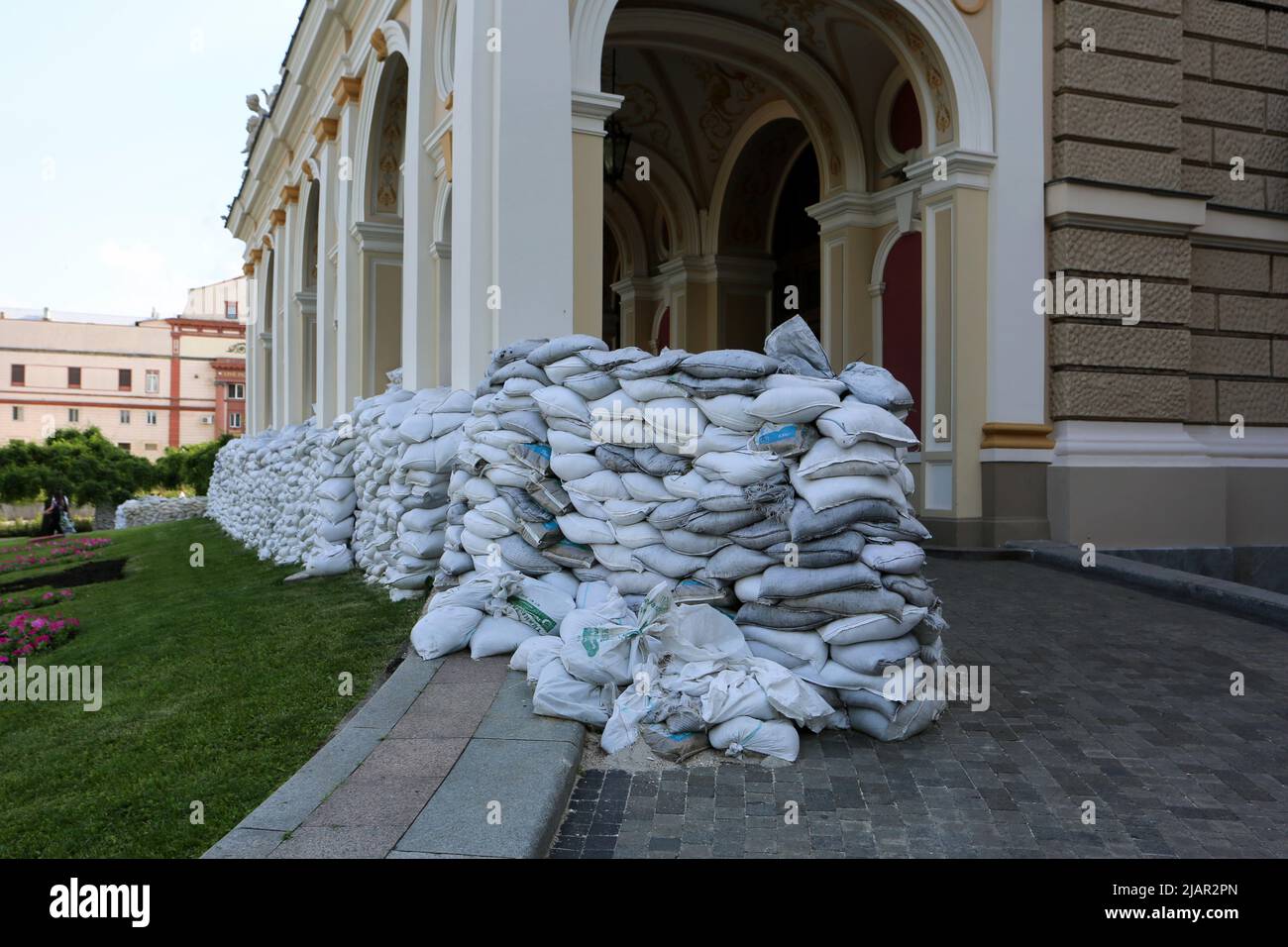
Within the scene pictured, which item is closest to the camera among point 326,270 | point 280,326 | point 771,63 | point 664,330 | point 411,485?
point 411,485

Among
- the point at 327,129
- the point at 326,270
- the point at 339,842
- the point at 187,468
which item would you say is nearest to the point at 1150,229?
the point at 339,842

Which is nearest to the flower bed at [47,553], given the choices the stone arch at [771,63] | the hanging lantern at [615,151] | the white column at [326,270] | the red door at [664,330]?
the white column at [326,270]

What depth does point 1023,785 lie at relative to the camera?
3.38m

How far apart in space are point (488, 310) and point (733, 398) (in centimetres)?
348

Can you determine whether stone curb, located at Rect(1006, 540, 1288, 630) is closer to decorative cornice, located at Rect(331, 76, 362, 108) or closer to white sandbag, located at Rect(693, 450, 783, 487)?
white sandbag, located at Rect(693, 450, 783, 487)

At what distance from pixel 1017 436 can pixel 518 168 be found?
489 cm

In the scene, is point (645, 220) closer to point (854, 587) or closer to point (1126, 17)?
point (1126, 17)

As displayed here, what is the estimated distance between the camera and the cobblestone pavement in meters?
2.95

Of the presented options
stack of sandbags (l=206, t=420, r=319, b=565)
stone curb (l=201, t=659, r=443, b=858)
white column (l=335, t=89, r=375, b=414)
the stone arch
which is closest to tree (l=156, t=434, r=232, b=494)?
stack of sandbags (l=206, t=420, r=319, b=565)

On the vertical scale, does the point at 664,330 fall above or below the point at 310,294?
below

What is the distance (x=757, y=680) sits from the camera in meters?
3.80

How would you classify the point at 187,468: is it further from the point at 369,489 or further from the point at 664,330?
the point at 369,489

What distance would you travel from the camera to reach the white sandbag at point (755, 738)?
3.62m

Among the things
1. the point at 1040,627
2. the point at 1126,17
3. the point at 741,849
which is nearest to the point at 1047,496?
the point at 1040,627
